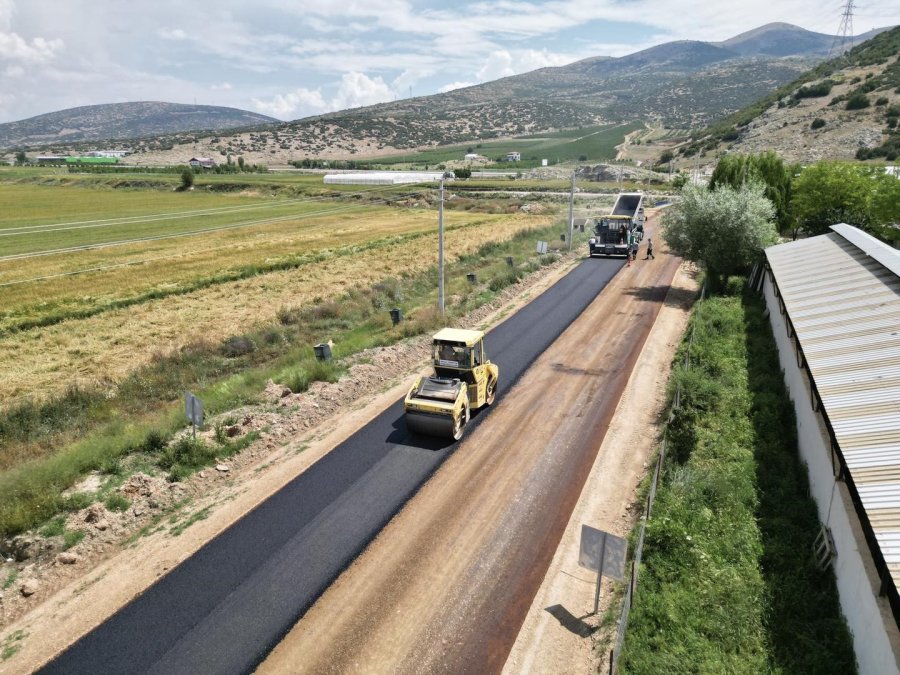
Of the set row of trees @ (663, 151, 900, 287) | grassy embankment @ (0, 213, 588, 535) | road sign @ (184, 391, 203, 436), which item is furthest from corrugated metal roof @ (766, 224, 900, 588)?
road sign @ (184, 391, 203, 436)

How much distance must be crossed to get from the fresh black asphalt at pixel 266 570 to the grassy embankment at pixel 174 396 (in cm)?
374

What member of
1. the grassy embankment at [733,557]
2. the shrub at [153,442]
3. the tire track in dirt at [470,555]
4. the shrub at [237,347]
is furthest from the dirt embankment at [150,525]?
the grassy embankment at [733,557]

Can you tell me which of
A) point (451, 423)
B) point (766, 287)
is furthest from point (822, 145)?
point (451, 423)

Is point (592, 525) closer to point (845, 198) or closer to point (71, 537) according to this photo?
point (71, 537)

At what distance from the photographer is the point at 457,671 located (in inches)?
363

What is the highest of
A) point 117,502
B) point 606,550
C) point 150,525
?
point 606,550

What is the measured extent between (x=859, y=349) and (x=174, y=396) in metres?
23.8

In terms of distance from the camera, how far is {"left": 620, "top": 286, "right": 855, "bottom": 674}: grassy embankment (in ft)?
29.7

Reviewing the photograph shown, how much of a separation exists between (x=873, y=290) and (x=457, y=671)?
18.6 m

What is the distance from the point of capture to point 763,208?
3039 cm

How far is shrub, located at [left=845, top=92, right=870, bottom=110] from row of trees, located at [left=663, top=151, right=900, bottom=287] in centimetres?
6055

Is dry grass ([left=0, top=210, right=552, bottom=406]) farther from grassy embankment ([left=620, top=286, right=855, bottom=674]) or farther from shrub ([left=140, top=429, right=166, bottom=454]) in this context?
grassy embankment ([left=620, top=286, right=855, bottom=674])

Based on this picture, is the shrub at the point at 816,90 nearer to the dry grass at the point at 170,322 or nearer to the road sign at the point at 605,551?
the dry grass at the point at 170,322

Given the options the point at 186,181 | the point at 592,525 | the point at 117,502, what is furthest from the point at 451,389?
the point at 186,181
